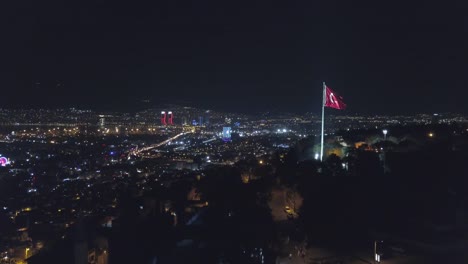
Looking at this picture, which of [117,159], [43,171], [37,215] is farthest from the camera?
[117,159]

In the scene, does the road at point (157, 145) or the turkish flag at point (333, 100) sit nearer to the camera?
the turkish flag at point (333, 100)

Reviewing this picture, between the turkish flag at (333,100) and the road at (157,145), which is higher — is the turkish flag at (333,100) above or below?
above

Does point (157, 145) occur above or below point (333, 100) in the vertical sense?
below

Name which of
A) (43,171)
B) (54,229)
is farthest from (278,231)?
(43,171)

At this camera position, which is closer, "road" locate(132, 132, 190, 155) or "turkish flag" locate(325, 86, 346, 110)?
"turkish flag" locate(325, 86, 346, 110)

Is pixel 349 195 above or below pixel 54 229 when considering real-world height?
above

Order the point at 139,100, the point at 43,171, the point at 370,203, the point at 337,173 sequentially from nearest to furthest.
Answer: the point at 370,203
the point at 337,173
the point at 43,171
the point at 139,100

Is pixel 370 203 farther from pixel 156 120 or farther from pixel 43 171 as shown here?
pixel 156 120

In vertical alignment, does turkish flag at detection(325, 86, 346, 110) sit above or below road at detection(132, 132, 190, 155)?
above
